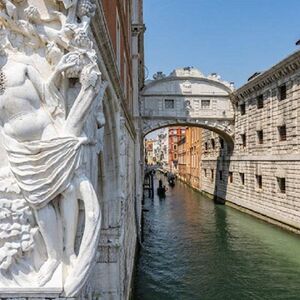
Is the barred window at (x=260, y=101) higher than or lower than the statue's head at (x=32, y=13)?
higher

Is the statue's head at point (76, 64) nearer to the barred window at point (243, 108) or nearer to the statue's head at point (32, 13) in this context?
the statue's head at point (32, 13)

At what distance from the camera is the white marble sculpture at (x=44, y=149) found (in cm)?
262

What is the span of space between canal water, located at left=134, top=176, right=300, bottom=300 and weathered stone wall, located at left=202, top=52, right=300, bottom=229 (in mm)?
1190

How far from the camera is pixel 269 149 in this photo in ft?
60.5

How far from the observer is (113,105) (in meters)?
5.56

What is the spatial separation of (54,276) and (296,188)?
14.6 meters

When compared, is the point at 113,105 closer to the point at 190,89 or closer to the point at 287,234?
the point at 287,234

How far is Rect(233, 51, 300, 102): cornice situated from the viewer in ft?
50.6

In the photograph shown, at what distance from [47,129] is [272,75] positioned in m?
16.9

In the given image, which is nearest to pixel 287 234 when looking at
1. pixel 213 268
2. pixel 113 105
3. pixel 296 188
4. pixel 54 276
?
pixel 296 188

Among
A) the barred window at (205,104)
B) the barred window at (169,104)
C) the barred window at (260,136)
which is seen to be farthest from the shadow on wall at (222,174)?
the barred window at (169,104)

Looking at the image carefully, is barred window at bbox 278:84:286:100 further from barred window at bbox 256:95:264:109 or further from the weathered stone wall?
barred window at bbox 256:95:264:109

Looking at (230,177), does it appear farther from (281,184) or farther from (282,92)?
(282,92)

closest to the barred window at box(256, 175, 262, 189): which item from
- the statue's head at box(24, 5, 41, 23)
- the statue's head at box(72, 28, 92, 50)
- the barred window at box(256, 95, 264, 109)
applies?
the barred window at box(256, 95, 264, 109)
